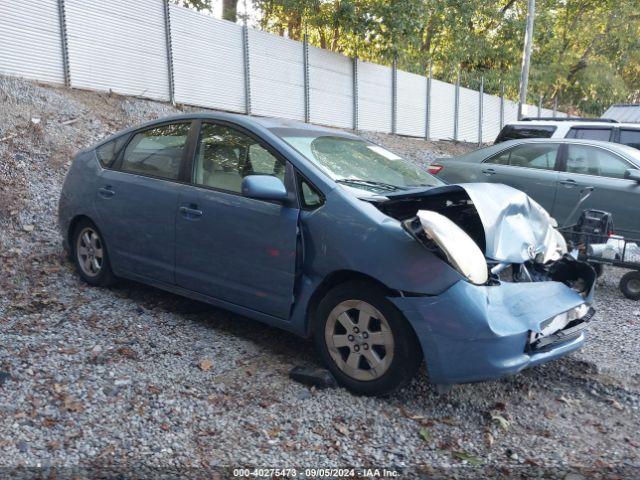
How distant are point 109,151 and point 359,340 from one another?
313 centimetres

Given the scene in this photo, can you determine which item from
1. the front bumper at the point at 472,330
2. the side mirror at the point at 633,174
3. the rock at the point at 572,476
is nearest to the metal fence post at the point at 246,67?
the side mirror at the point at 633,174

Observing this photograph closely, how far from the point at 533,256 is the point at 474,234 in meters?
0.41

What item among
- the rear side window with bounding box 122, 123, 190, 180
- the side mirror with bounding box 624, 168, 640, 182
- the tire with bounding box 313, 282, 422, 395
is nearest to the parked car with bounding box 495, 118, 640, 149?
the side mirror with bounding box 624, 168, 640, 182

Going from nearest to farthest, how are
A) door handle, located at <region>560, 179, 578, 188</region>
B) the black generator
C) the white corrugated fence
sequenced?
the black generator, door handle, located at <region>560, 179, 578, 188</region>, the white corrugated fence

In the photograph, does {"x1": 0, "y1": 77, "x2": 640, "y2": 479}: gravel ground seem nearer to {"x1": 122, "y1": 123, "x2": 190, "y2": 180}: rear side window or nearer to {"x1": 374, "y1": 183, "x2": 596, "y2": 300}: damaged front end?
{"x1": 374, "y1": 183, "x2": 596, "y2": 300}: damaged front end

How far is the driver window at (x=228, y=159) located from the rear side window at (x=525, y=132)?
6.57 m

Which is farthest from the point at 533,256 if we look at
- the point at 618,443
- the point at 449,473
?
the point at 449,473

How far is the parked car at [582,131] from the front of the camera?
31.3 ft

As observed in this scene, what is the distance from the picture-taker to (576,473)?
3.12 metres

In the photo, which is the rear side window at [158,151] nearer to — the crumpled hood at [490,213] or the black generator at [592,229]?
the crumpled hood at [490,213]

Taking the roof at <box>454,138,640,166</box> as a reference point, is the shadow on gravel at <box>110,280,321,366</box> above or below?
below

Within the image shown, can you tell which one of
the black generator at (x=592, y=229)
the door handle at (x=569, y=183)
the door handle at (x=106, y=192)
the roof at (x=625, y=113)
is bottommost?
the black generator at (x=592, y=229)

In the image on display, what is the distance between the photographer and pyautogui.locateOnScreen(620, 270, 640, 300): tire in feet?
21.8

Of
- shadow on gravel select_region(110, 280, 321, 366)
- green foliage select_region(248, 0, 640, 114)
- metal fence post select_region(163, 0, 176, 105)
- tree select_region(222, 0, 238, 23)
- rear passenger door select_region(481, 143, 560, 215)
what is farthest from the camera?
tree select_region(222, 0, 238, 23)
